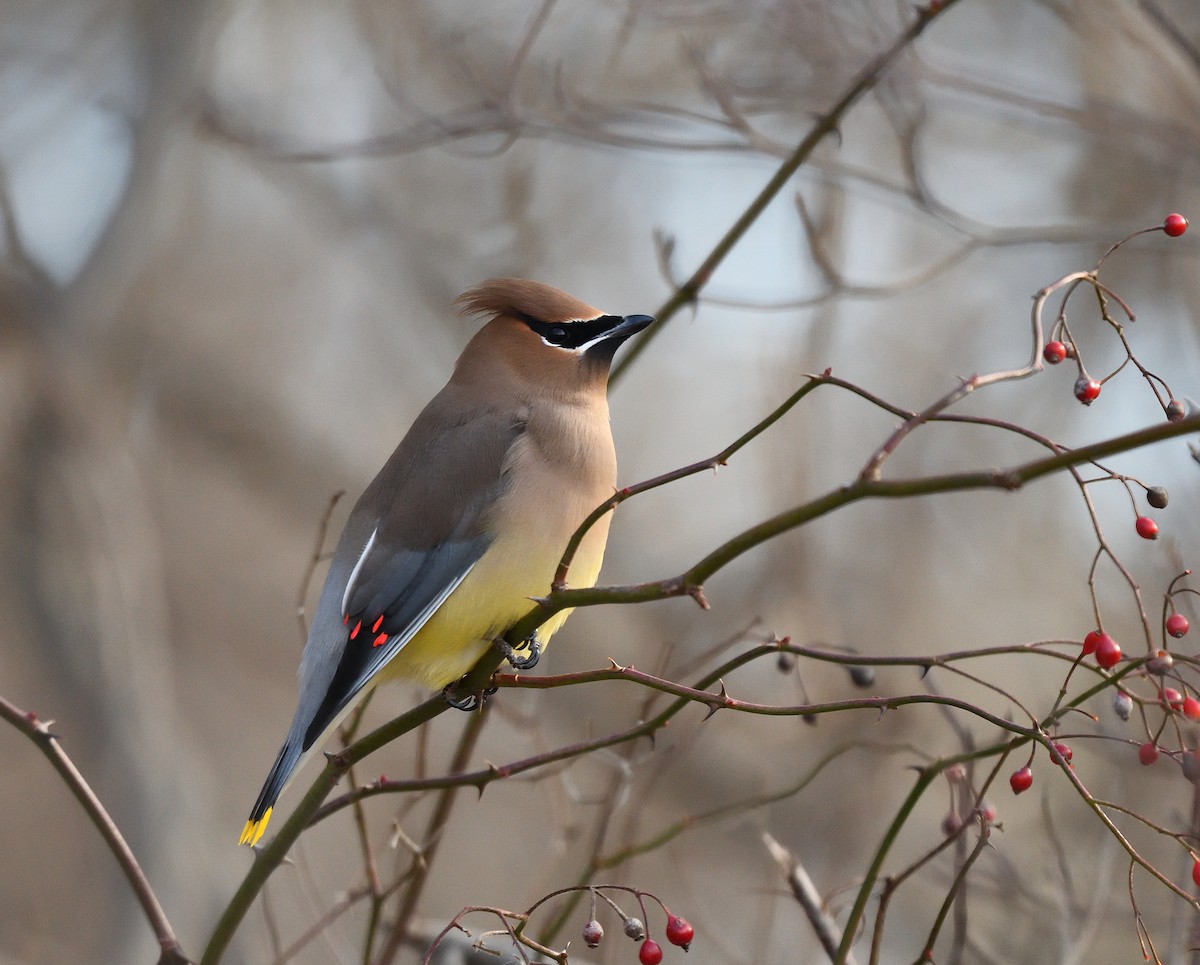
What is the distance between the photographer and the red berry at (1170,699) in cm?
194

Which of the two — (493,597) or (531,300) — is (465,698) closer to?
(493,597)

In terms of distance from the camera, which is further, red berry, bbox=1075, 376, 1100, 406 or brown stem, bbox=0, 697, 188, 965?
brown stem, bbox=0, 697, 188, 965

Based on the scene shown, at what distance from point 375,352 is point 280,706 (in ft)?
8.52

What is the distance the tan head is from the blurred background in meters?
0.58

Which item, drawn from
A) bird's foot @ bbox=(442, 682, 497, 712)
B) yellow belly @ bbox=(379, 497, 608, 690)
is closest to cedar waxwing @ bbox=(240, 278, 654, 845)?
yellow belly @ bbox=(379, 497, 608, 690)

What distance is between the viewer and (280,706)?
9602mm

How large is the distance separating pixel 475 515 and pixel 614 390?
134 centimetres

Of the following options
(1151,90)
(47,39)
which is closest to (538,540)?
(1151,90)

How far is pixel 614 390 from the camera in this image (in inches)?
178

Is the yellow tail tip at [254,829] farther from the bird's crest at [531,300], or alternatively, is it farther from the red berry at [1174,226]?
the red berry at [1174,226]

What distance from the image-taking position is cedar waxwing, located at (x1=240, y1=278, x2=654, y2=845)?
3.10 m

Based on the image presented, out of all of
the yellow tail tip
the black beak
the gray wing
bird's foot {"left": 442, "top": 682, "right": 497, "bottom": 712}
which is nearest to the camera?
bird's foot {"left": 442, "top": 682, "right": 497, "bottom": 712}

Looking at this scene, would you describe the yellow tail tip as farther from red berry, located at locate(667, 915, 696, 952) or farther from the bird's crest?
the bird's crest

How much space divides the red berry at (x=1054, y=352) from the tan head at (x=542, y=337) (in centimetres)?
150
